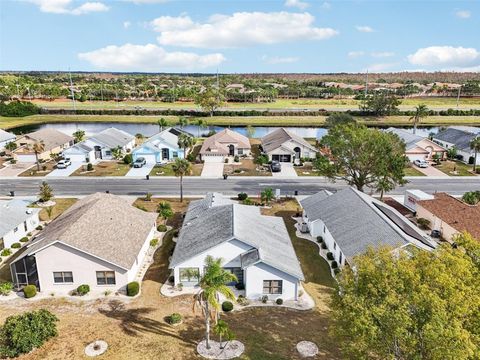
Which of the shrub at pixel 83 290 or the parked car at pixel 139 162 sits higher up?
the parked car at pixel 139 162

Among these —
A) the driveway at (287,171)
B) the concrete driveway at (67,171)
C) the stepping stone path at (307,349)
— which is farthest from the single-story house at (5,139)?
the stepping stone path at (307,349)

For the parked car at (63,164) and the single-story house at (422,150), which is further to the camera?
the single-story house at (422,150)

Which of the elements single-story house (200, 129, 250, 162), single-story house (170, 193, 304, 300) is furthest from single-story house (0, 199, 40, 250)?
single-story house (200, 129, 250, 162)

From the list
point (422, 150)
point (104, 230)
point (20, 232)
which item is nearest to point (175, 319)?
point (104, 230)

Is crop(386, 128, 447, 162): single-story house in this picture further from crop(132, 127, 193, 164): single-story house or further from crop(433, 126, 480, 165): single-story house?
crop(132, 127, 193, 164): single-story house

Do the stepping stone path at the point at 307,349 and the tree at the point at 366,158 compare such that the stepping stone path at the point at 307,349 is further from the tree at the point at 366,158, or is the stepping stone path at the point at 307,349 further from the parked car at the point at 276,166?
the parked car at the point at 276,166

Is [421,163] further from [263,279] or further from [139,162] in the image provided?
[263,279]

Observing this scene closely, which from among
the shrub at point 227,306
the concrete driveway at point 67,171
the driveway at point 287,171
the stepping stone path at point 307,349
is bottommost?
the stepping stone path at point 307,349
